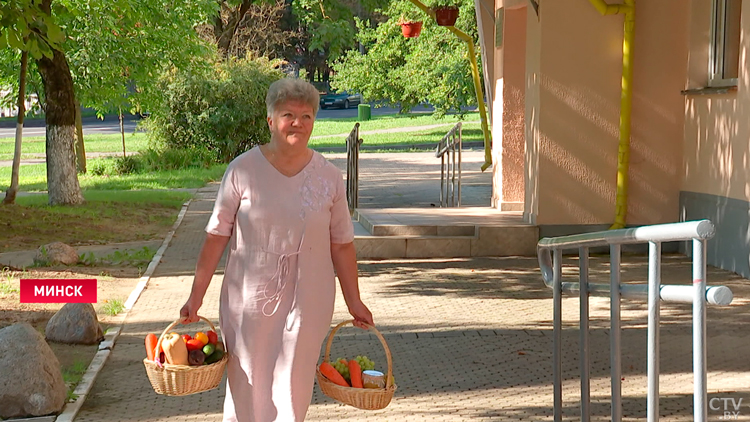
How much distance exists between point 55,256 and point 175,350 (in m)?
7.62

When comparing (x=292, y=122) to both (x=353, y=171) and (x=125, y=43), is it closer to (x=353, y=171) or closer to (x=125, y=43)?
(x=353, y=171)

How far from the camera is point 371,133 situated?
3925 cm

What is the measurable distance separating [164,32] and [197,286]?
617 inches

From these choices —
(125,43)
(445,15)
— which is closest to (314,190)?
(445,15)

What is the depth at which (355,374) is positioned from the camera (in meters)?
4.33

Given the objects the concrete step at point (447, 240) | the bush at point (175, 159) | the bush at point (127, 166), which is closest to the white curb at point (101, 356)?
the concrete step at point (447, 240)

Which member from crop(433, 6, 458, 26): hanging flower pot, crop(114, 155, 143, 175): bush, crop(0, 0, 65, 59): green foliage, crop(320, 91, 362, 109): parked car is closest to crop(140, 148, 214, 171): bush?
crop(114, 155, 143, 175): bush

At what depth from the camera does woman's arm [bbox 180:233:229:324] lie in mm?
4117

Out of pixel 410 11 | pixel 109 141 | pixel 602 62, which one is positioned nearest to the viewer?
pixel 602 62

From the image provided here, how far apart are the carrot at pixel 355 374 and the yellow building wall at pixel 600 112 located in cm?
745

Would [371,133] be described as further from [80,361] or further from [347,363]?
[347,363]

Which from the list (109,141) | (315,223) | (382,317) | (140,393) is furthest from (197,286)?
(109,141)

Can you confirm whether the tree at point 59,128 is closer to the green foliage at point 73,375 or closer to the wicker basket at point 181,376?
the green foliage at point 73,375

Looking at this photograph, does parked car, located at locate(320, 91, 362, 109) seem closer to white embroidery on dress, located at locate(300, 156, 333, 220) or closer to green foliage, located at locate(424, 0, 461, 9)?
green foliage, located at locate(424, 0, 461, 9)
